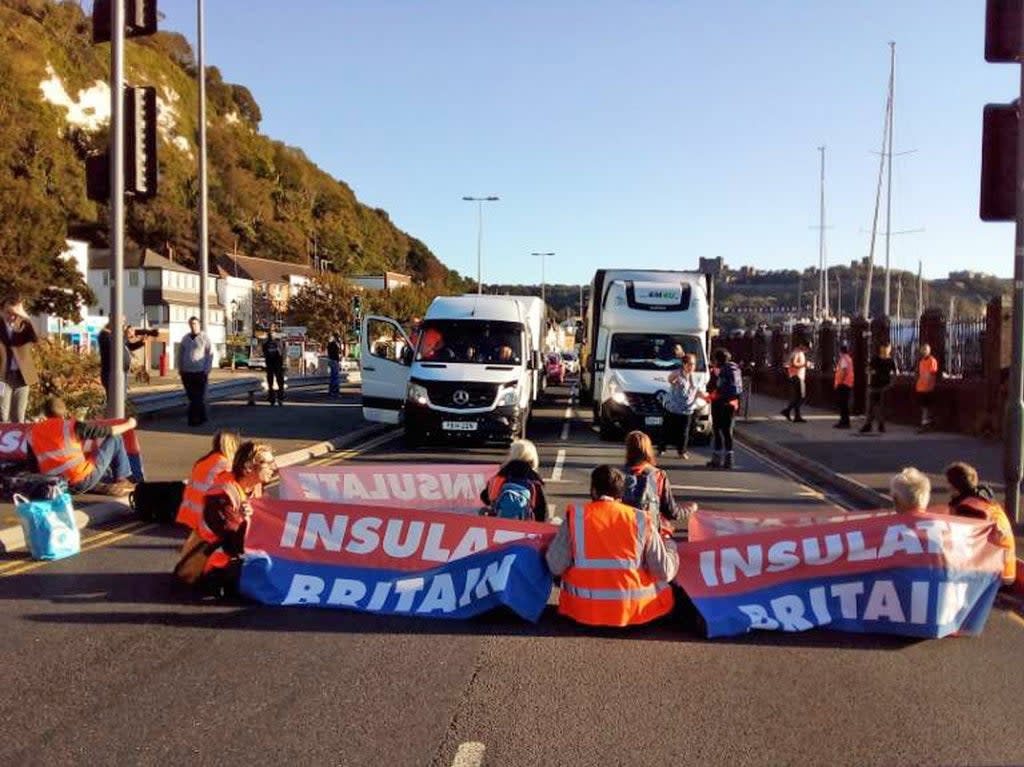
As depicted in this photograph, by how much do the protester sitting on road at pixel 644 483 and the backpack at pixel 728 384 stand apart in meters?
8.47

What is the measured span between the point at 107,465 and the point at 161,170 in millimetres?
116847

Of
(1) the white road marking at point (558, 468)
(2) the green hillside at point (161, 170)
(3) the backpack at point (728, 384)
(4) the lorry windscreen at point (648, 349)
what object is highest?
(2) the green hillside at point (161, 170)

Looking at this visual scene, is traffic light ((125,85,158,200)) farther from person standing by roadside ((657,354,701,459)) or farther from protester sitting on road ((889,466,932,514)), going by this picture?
protester sitting on road ((889,466,932,514))

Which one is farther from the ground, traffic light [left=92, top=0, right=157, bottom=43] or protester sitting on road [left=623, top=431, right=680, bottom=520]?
traffic light [left=92, top=0, right=157, bottom=43]

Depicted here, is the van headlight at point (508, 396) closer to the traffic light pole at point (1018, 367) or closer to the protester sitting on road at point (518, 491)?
the traffic light pole at point (1018, 367)

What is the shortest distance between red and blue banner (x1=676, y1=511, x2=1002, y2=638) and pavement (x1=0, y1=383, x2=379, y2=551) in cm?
604

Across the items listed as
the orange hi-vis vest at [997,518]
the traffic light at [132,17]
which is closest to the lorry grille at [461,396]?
the traffic light at [132,17]

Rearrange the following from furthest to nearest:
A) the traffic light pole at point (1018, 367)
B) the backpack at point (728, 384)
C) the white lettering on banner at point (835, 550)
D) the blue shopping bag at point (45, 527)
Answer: the backpack at point (728, 384) → the traffic light pole at point (1018, 367) → the blue shopping bag at point (45, 527) → the white lettering on banner at point (835, 550)

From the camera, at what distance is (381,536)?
813cm

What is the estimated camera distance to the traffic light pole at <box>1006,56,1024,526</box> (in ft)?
34.5

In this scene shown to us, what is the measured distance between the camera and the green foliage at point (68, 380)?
1777 centimetres

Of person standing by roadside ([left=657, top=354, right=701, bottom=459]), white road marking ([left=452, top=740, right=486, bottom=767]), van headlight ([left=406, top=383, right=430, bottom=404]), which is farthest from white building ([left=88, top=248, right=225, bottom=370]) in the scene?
white road marking ([left=452, top=740, right=486, bottom=767])

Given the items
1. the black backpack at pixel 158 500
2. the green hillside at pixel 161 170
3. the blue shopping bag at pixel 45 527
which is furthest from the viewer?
the green hillside at pixel 161 170

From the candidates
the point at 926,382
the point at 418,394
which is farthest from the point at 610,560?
the point at 926,382
